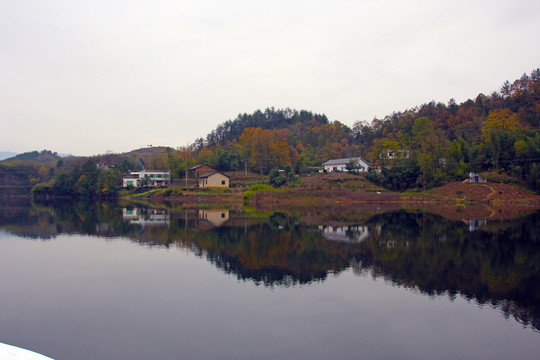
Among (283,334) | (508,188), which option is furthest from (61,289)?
(508,188)

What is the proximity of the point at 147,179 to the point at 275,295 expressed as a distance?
176 ft

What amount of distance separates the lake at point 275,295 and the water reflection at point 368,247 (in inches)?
3.7

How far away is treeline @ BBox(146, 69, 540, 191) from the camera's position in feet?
142

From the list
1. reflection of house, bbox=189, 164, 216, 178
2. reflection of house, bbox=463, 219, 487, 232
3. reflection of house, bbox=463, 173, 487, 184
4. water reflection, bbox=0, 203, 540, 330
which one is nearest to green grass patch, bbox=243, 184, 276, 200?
reflection of house, bbox=189, 164, 216, 178

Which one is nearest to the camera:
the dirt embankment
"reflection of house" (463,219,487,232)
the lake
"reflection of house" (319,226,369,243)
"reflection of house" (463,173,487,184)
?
the lake

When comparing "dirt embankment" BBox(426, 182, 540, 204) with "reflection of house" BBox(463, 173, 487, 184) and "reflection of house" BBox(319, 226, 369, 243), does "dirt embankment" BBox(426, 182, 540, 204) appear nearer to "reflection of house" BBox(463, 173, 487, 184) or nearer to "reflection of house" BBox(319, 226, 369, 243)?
"reflection of house" BBox(463, 173, 487, 184)

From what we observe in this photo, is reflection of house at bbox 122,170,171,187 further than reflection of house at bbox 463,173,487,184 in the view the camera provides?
Yes

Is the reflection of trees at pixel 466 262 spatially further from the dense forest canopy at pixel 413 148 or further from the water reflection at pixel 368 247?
the dense forest canopy at pixel 413 148

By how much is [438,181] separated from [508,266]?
3324cm

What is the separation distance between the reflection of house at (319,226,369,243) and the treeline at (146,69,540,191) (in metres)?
25.9

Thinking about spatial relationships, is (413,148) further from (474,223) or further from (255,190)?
(474,223)

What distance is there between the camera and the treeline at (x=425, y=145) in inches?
1703

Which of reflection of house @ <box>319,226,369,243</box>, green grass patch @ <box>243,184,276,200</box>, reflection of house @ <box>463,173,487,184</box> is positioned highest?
reflection of house @ <box>463,173,487,184</box>

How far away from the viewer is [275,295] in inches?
426
